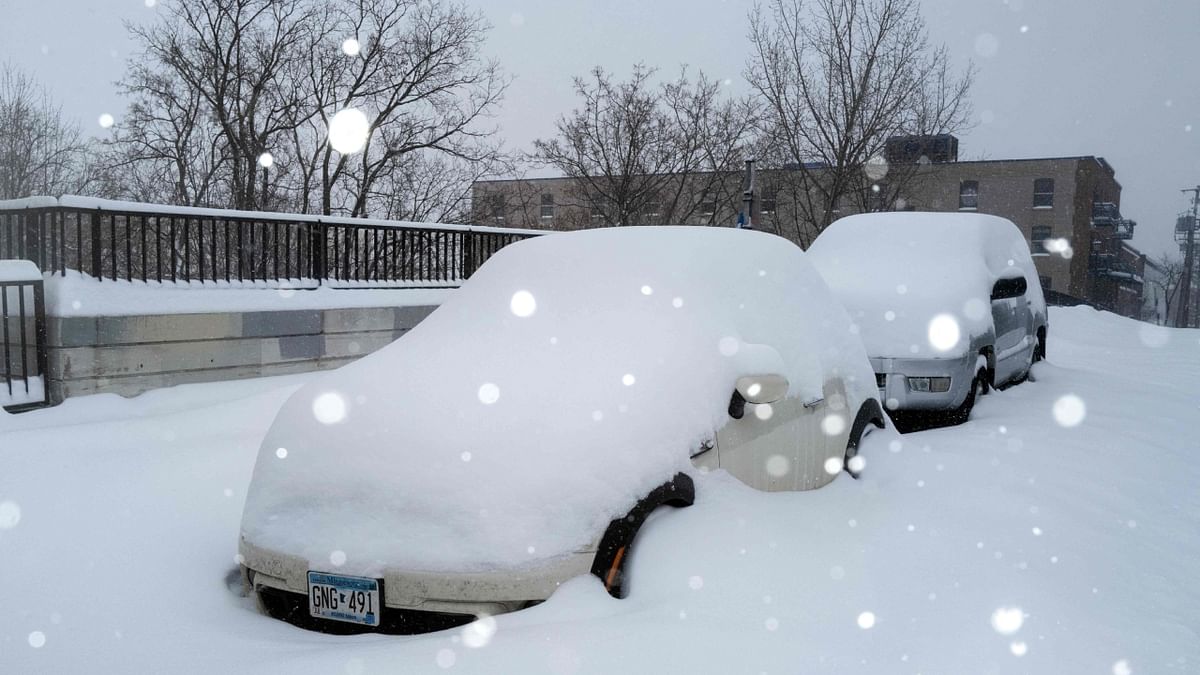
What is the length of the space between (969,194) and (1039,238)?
429 cm

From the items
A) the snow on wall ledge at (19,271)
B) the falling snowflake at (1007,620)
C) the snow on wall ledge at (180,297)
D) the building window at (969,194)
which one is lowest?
the falling snowflake at (1007,620)

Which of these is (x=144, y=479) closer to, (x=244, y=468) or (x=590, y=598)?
(x=244, y=468)

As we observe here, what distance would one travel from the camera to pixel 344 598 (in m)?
2.80

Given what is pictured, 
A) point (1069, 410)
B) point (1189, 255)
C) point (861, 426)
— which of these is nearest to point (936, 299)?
point (1069, 410)

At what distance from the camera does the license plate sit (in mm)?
2758

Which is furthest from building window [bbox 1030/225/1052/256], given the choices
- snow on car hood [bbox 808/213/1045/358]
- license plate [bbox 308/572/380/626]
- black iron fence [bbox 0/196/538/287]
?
license plate [bbox 308/572/380/626]

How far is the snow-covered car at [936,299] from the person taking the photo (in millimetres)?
6844

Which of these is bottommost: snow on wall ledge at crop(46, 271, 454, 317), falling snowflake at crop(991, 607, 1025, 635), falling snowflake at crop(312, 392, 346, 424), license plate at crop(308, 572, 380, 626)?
falling snowflake at crop(991, 607, 1025, 635)

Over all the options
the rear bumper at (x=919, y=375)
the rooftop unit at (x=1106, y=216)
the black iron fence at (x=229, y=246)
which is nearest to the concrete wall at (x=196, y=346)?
the black iron fence at (x=229, y=246)

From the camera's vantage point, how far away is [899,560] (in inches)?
135

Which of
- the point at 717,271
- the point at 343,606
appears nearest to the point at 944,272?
the point at 717,271

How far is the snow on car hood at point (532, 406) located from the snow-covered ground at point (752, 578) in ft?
0.92

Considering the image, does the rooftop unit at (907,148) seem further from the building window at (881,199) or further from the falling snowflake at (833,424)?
the falling snowflake at (833,424)

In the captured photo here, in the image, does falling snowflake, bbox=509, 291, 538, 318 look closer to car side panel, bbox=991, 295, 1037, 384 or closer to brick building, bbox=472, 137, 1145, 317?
car side panel, bbox=991, 295, 1037, 384
